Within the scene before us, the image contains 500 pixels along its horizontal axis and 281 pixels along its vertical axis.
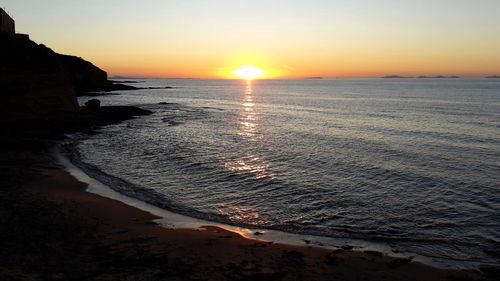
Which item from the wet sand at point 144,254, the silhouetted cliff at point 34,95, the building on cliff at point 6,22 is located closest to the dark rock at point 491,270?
the wet sand at point 144,254

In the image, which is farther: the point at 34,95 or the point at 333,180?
the point at 34,95

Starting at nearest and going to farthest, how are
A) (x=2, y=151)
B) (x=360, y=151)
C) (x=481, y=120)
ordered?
(x=2, y=151), (x=360, y=151), (x=481, y=120)

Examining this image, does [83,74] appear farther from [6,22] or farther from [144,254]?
[144,254]

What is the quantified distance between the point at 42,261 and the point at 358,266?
28.3 feet

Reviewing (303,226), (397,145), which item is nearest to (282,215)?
(303,226)

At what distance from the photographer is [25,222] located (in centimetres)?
1123

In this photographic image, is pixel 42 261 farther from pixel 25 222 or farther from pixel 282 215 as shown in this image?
pixel 282 215

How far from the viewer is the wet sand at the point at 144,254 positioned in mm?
8570

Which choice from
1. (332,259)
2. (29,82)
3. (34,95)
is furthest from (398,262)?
(29,82)

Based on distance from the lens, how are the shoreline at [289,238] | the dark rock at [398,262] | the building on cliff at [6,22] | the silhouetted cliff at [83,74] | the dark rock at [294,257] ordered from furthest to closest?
1. the silhouetted cliff at [83,74]
2. the building on cliff at [6,22]
3. the shoreline at [289,238]
4. the dark rock at [398,262]
5. the dark rock at [294,257]

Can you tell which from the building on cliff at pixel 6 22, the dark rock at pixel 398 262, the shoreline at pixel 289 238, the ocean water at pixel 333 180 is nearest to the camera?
the dark rock at pixel 398 262

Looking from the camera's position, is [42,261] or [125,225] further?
[125,225]

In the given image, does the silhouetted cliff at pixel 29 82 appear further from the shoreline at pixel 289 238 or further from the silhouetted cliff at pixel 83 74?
the silhouetted cliff at pixel 83 74

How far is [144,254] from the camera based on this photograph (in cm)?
978
